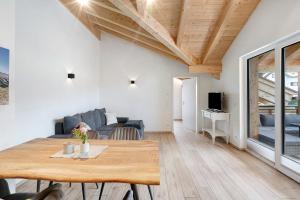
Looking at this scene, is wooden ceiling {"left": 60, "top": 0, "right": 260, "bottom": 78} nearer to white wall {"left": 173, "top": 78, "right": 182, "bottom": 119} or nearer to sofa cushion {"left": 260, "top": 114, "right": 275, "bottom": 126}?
sofa cushion {"left": 260, "top": 114, "right": 275, "bottom": 126}

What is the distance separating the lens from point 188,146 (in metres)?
5.36

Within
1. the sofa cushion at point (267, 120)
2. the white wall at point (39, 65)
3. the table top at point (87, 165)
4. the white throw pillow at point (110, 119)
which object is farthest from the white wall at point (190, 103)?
the table top at point (87, 165)

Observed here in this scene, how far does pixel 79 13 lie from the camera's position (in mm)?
5414

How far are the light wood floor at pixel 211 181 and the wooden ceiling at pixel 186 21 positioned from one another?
8.53ft

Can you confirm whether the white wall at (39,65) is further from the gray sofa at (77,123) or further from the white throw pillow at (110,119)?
the white throw pillow at (110,119)

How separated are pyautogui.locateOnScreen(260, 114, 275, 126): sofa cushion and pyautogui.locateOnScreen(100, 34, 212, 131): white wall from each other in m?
2.97

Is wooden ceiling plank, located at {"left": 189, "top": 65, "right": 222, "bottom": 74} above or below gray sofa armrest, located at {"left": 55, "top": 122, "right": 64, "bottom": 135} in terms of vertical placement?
above

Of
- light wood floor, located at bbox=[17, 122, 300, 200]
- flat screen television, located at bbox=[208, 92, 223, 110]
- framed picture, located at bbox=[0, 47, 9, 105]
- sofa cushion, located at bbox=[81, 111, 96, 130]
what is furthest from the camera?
flat screen television, located at bbox=[208, 92, 223, 110]

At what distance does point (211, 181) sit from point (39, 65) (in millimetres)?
3411

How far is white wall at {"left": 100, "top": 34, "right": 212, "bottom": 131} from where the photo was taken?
7.21 m

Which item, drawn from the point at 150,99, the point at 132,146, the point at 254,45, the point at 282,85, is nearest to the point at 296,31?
the point at 282,85

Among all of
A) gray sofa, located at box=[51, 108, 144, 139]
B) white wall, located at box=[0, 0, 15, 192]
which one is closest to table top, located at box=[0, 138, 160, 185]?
white wall, located at box=[0, 0, 15, 192]

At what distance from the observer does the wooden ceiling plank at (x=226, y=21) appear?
376 cm

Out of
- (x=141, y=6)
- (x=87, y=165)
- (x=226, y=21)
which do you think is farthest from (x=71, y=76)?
A: (x=87, y=165)
